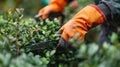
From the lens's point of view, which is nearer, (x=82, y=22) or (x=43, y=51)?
(x=43, y=51)

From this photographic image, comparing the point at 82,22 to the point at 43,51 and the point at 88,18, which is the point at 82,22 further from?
the point at 43,51

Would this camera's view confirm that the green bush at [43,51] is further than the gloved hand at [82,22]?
No

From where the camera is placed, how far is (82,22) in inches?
98.7

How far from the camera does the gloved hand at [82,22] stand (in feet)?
7.93

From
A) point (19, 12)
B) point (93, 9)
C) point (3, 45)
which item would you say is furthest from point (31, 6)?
point (3, 45)

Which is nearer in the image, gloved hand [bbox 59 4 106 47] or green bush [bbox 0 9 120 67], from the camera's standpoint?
green bush [bbox 0 9 120 67]

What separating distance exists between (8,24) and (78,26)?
462 mm

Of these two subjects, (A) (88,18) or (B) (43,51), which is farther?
(A) (88,18)

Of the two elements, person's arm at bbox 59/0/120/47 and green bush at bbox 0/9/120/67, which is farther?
person's arm at bbox 59/0/120/47

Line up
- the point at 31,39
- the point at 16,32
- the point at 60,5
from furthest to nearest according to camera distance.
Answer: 1. the point at 60,5
2. the point at 31,39
3. the point at 16,32

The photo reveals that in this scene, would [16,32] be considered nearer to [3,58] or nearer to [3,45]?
[3,45]

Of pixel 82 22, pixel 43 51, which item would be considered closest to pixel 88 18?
pixel 82 22

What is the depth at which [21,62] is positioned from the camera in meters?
1.43

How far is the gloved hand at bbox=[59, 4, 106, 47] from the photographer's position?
2416mm
